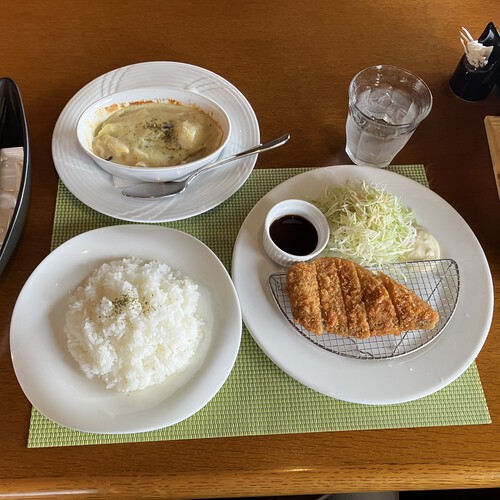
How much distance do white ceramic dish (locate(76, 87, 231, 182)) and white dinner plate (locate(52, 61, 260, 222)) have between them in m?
0.07

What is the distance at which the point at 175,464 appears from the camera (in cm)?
123

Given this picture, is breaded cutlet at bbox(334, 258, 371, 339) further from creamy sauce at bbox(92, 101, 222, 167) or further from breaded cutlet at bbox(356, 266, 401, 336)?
creamy sauce at bbox(92, 101, 222, 167)

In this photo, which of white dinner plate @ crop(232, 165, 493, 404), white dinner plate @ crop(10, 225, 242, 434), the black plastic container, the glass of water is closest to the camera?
white dinner plate @ crop(10, 225, 242, 434)

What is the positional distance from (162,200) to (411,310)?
88 centimetres

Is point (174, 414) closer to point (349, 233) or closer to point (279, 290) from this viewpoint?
point (279, 290)

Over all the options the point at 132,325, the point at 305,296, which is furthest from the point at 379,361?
the point at 132,325

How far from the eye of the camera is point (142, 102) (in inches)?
65.0

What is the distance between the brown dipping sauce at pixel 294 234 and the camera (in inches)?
59.4

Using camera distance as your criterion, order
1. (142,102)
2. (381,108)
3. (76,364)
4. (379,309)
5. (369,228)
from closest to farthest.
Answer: (76,364), (379,309), (369,228), (142,102), (381,108)

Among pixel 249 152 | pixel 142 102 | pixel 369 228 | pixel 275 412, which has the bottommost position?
pixel 275 412

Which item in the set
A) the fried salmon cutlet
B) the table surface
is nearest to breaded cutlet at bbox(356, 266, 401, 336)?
the fried salmon cutlet

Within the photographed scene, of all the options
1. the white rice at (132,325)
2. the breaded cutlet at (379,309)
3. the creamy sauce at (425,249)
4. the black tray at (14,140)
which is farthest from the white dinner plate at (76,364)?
the creamy sauce at (425,249)

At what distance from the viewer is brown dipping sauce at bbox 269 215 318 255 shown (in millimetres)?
1508

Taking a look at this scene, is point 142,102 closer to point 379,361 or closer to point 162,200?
point 162,200
